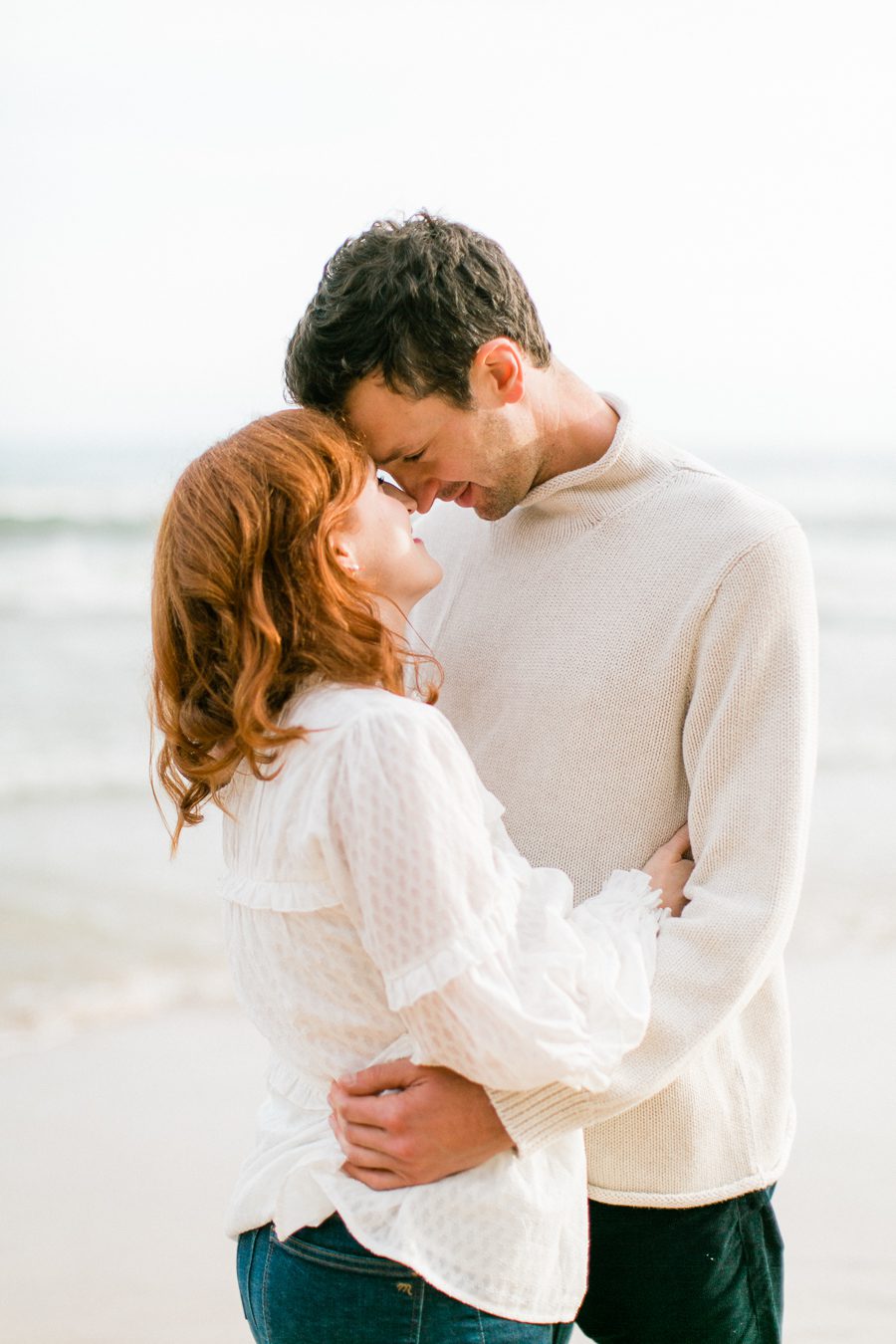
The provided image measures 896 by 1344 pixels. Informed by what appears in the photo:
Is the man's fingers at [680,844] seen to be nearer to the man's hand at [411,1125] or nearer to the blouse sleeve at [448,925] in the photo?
the blouse sleeve at [448,925]

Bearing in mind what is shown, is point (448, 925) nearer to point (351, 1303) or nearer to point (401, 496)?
point (351, 1303)

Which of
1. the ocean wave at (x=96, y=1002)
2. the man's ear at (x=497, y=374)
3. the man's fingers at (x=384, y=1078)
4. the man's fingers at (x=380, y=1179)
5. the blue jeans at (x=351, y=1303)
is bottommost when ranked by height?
the ocean wave at (x=96, y=1002)

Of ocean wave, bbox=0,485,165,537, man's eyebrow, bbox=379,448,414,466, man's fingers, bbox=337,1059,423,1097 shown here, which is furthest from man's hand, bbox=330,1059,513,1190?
ocean wave, bbox=0,485,165,537

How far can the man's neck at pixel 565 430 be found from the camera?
1.91m

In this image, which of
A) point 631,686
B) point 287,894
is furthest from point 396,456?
point 287,894

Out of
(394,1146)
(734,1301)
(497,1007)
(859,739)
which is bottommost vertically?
(859,739)

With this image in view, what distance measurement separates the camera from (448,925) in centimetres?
126

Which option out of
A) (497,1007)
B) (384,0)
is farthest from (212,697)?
(384,0)

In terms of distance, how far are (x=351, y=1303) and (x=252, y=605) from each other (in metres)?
0.73

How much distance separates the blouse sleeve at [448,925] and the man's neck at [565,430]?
2.32 ft

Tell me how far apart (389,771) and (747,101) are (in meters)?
16.3

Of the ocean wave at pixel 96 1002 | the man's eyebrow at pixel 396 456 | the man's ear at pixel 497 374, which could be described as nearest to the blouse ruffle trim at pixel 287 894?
the man's eyebrow at pixel 396 456

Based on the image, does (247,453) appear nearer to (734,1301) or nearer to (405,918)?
(405,918)

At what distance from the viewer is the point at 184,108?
15648mm
